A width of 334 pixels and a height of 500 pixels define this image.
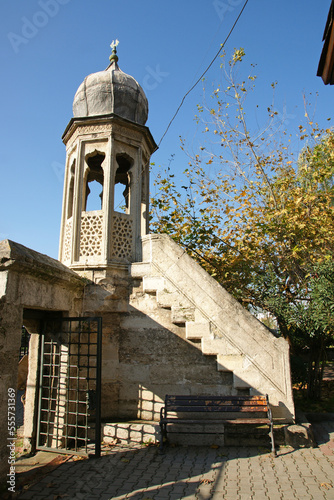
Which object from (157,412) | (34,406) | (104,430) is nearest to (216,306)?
(157,412)

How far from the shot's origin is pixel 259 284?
9164 mm

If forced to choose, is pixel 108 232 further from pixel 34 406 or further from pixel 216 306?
pixel 34 406

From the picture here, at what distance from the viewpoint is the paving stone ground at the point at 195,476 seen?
409cm

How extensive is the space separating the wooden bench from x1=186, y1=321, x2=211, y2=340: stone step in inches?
40.1

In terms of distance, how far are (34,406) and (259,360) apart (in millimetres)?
3913

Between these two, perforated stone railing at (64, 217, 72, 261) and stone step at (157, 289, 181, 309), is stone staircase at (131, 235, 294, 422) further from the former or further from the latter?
perforated stone railing at (64, 217, 72, 261)

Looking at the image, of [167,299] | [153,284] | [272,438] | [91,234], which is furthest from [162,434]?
[91,234]

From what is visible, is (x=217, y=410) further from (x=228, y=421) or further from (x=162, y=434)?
(x=162, y=434)

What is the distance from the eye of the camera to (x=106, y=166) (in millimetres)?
7375

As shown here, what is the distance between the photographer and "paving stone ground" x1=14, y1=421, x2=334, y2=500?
409 centimetres

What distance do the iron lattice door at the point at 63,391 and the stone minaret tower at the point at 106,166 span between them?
1473 mm

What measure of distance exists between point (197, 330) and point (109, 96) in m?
5.45

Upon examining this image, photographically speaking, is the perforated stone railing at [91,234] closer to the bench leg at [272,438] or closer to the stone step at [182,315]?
the stone step at [182,315]

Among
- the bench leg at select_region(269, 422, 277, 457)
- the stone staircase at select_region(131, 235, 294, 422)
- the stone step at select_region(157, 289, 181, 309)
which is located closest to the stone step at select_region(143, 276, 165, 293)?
the stone staircase at select_region(131, 235, 294, 422)
